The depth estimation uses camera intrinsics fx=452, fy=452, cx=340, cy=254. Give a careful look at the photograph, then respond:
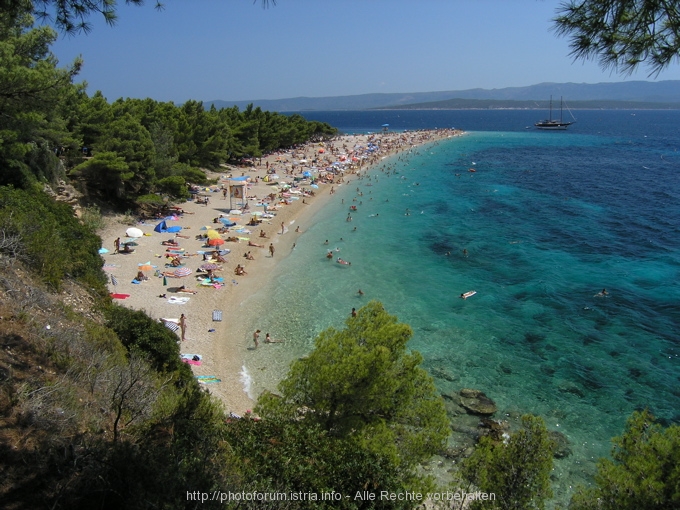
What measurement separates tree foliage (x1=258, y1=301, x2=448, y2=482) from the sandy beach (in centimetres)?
502

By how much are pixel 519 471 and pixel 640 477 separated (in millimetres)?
1679

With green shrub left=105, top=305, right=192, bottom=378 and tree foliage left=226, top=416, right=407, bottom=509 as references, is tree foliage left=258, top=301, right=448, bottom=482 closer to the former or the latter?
tree foliage left=226, top=416, right=407, bottom=509

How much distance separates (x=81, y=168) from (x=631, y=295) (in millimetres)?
31164

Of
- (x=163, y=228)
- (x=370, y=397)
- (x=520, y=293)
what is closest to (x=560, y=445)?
(x=370, y=397)

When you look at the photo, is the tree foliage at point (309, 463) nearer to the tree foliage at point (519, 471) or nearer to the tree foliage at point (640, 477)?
the tree foliage at point (519, 471)

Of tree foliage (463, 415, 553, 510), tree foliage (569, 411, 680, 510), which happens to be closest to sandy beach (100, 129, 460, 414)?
tree foliage (463, 415, 553, 510)

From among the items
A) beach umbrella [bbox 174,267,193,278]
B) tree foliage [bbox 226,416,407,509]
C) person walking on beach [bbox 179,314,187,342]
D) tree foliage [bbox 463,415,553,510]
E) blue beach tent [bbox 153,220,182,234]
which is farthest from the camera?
blue beach tent [bbox 153,220,182,234]

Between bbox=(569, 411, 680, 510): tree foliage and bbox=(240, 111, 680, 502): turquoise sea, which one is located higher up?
bbox=(569, 411, 680, 510): tree foliage

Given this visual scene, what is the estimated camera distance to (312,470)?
21.9ft

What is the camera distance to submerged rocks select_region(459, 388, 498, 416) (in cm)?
1421

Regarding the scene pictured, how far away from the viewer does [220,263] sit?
79.7ft

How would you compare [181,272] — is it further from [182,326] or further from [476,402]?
[476,402]

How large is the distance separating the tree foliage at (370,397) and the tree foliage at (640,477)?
9.47ft

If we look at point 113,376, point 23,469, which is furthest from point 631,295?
point 23,469
